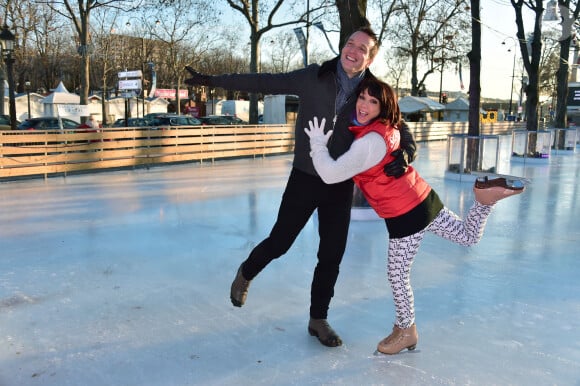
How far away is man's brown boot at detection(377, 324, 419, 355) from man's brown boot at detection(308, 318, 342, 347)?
239 mm

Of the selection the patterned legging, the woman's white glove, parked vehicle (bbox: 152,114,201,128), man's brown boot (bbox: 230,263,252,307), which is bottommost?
man's brown boot (bbox: 230,263,252,307)

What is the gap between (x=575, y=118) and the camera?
4256 centimetres

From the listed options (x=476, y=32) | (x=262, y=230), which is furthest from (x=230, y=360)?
(x=476, y=32)

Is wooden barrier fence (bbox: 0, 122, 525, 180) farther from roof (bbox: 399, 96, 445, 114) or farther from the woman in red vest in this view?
roof (bbox: 399, 96, 445, 114)

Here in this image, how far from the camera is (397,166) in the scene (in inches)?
90.2

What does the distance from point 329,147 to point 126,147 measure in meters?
9.58

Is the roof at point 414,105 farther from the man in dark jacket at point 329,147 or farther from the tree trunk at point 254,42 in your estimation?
the man in dark jacket at point 329,147

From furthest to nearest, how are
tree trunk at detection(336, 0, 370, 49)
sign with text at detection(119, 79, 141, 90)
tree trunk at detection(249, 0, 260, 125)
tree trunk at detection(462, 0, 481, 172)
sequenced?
1. tree trunk at detection(249, 0, 260, 125)
2. sign with text at detection(119, 79, 141, 90)
3. tree trunk at detection(462, 0, 481, 172)
4. tree trunk at detection(336, 0, 370, 49)

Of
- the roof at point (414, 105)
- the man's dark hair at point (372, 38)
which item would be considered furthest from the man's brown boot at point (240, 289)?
the roof at point (414, 105)

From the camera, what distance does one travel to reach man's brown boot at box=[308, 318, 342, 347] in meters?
2.67

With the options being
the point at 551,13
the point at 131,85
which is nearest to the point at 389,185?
the point at 551,13

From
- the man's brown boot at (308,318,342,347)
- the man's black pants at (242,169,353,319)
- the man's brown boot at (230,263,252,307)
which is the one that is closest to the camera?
the man's black pants at (242,169,353,319)

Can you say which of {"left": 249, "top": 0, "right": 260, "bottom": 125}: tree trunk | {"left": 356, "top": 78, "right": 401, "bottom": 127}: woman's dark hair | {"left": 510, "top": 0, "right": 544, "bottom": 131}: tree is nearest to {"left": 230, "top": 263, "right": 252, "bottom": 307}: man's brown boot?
{"left": 356, "top": 78, "right": 401, "bottom": 127}: woman's dark hair

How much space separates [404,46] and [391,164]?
120ft
